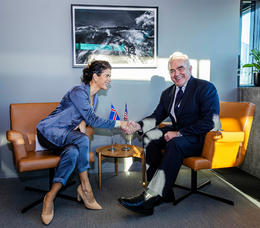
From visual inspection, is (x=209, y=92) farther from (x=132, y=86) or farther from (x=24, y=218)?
(x=24, y=218)

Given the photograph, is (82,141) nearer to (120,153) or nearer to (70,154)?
(70,154)

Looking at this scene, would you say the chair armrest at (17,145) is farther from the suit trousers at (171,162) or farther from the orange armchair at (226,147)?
the orange armchair at (226,147)

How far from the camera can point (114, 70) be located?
3.42 metres

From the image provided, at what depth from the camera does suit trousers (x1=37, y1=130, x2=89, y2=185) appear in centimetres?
223

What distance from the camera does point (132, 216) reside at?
2.23 meters

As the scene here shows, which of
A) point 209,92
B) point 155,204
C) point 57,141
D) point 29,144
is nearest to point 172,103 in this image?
point 209,92

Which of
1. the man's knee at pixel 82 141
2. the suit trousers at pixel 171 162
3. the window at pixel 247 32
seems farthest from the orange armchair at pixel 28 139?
the window at pixel 247 32

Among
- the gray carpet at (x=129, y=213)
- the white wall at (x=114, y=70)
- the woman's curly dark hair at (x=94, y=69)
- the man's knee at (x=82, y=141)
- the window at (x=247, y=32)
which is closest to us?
the gray carpet at (x=129, y=213)

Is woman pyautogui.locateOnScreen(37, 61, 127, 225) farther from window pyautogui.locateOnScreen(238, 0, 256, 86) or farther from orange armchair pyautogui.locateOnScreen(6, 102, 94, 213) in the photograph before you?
window pyautogui.locateOnScreen(238, 0, 256, 86)

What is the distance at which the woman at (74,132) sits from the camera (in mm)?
2234

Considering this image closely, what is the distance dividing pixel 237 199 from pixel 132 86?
1.88 meters

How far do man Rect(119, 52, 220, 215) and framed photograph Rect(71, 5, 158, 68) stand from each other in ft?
2.91

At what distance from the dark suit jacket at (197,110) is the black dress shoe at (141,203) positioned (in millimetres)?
665

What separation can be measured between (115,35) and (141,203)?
2.19 meters
